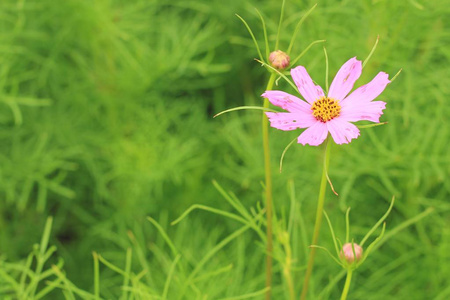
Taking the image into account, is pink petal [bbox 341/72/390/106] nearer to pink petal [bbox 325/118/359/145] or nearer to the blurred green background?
pink petal [bbox 325/118/359/145]

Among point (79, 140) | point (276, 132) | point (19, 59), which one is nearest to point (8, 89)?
point (19, 59)

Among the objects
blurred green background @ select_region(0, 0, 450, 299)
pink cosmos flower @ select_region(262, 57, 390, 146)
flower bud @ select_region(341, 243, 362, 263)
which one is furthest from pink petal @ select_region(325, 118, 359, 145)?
blurred green background @ select_region(0, 0, 450, 299)

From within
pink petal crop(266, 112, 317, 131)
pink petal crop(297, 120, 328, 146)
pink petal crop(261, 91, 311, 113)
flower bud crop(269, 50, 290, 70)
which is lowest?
pink petal crop(297, 120, 328, 146)

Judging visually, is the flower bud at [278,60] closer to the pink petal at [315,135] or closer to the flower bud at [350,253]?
the pink petal at [315,135]

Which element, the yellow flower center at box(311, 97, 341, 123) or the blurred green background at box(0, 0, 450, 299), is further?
the blurred green background at box(0, 0, 450, 299)

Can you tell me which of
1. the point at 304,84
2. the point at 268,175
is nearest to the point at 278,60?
the point at 304,84

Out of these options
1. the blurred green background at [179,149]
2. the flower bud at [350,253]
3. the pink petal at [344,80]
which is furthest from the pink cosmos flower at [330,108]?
the blurred green background at [179,149]
